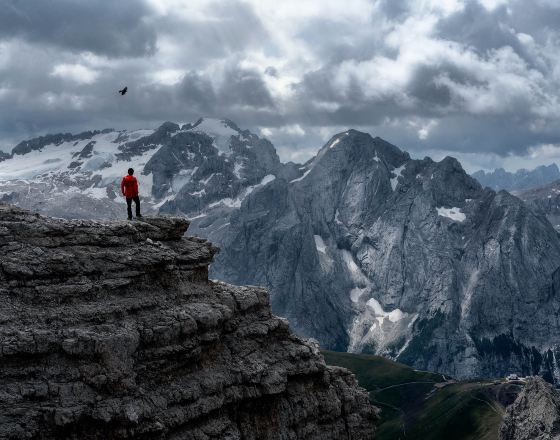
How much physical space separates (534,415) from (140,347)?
146 metres

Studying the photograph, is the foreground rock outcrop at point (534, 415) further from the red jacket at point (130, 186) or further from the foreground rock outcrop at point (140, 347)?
the red jacket at point (130, 186)

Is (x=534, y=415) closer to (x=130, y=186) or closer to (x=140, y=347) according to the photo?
(x=130, y=186)

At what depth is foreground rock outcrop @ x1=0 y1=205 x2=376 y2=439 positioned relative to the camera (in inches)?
1527

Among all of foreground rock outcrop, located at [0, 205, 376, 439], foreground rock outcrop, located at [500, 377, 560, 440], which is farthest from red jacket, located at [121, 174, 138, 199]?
foreground rock outcrop, located at [500, 377, 560, 440]

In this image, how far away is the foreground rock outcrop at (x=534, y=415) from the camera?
15975cm

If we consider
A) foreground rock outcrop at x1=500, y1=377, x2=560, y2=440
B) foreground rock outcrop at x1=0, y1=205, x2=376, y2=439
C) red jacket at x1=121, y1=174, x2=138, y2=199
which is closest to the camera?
foreground rock outcrop at x1=0, y1=205, x2=376, y2=439

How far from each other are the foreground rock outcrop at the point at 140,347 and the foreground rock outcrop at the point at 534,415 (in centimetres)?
11770

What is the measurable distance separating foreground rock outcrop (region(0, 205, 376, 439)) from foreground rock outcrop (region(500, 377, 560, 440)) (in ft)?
386

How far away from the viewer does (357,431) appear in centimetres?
5550

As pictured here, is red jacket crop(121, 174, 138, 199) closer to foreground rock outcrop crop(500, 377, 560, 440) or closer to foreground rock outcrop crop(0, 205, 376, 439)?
foreground rock outcrop crop(0, 205, 376, 439)

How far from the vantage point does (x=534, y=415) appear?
167750 mm

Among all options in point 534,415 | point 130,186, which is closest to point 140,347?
point 130,186

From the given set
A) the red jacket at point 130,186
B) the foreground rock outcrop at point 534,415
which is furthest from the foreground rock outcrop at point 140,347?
the foreground rock outcrop at point 534,415

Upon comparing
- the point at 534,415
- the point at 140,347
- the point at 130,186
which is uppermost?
the point at 130,186
